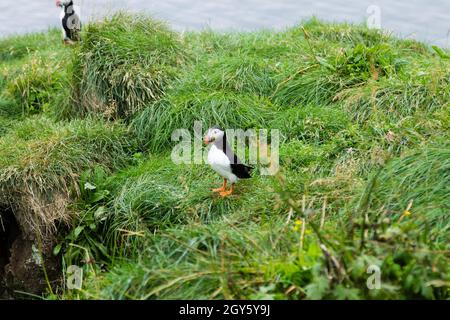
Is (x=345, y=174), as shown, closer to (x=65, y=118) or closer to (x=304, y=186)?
(x=304, y=186)

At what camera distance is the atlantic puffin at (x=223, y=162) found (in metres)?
5.13

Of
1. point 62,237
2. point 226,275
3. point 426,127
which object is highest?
point 426,127

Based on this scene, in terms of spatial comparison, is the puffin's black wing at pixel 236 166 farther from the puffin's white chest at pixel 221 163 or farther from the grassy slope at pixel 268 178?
the grassy slope at pixel 268 178

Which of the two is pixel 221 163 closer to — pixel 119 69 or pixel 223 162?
pixel 223 162

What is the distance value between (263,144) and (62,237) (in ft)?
5.70

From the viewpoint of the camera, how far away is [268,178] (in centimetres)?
552

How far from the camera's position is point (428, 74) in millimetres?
6281

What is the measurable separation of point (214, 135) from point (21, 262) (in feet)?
6.34

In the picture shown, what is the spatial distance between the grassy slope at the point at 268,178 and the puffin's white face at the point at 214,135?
0.41 meters

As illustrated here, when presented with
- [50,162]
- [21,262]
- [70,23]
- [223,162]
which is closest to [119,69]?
[50,162]

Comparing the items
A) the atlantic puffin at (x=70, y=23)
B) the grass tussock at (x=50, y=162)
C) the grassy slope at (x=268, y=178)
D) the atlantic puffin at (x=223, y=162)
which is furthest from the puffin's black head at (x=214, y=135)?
the atlantic puffin at (x=70, y=23)

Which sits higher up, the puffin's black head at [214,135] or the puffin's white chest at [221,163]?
the puffin's black head at [214,135]

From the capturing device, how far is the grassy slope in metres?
3.61
